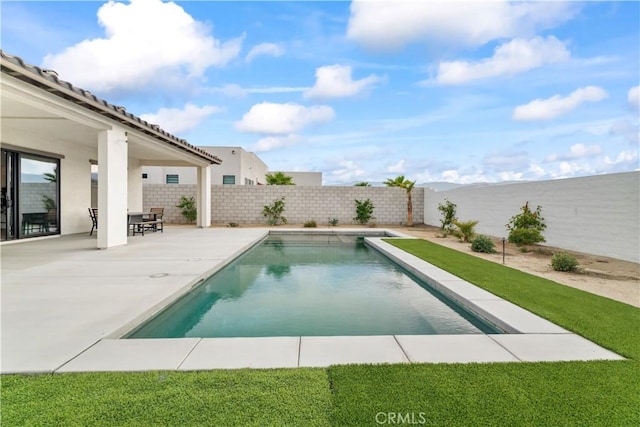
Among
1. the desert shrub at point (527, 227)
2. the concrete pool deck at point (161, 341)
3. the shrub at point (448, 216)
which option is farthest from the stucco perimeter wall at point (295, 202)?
the concrete pool deck at point (161, 341)

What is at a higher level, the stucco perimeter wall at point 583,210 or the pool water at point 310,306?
the stucco perimeter wall at point 583,210

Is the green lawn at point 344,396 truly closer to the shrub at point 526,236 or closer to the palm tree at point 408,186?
the shrub at point 526,236

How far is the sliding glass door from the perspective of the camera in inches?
387

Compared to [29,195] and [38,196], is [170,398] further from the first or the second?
[38,196]

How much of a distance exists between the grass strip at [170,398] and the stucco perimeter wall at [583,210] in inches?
365

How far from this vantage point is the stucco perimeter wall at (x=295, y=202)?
19.0 meters

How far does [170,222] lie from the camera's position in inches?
752

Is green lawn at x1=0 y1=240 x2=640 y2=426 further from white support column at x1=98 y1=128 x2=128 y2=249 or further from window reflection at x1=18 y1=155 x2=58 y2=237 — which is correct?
window reflection at x1=18 y1=155 x2=58 y2=237

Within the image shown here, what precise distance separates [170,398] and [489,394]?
219 cm

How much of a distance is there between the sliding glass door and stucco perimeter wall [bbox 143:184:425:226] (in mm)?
7305

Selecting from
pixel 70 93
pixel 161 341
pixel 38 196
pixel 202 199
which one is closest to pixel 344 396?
pixel 161 341

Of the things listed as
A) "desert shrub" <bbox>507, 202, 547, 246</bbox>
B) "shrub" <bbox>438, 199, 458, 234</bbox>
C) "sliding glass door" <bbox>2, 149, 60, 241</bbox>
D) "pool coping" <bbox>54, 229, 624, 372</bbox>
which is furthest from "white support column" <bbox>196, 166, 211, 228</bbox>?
"pool coping" <bbox>54, 229, 624, 372</bbox>

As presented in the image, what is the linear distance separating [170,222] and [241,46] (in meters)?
10.5

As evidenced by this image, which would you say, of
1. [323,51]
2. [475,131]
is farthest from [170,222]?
[475,131]
